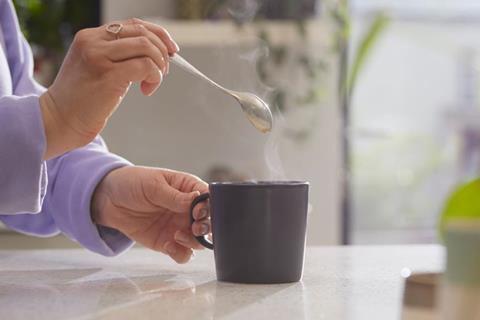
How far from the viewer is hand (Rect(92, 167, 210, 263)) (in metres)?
1.08

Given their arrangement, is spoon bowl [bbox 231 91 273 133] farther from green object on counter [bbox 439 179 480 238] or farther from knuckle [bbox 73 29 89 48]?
green object on counter [bbox 439 179 480 238]

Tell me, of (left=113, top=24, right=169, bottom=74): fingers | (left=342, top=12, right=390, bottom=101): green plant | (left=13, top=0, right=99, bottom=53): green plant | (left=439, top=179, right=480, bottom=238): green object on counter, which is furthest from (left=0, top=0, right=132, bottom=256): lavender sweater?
(left=342, top=12, right=390, bottom=101): green plant

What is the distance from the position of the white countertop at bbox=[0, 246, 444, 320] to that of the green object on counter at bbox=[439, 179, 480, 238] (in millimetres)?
185

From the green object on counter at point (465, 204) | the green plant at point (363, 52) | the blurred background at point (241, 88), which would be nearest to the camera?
the green object on counter at point (465, 204)

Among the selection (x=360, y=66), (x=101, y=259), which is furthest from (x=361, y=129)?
(x=101, y=259)

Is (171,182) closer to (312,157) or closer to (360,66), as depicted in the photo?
(312,157)

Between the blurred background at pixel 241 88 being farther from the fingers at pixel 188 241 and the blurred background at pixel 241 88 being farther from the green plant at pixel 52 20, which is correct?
the fingers at pixel 188 241

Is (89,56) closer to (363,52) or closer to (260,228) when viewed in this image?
(260,228)

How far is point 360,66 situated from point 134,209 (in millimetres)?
1726

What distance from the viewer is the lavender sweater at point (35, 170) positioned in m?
0.93

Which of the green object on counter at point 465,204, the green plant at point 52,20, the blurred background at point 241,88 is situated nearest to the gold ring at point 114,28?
the green object on counter at point 465,204

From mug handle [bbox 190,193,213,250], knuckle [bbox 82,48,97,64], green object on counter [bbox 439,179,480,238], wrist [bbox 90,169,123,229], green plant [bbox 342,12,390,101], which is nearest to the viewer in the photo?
green object on counter [bbox 439,179,480,238]

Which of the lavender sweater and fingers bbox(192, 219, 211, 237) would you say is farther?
fingers bbox(192, 219, 211, 237)

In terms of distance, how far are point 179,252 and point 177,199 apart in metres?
0.06
